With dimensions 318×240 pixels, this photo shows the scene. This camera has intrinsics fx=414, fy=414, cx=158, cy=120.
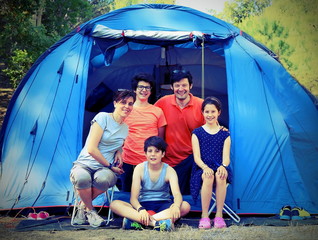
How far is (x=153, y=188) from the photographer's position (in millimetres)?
3486

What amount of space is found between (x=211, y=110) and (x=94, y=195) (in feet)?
4.07

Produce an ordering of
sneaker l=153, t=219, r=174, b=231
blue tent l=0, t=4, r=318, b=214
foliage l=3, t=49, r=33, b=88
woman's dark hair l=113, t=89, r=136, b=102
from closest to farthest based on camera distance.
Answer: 1. sneaker l=153, t=219, r=174, b=231
2. woman's dark hair l=113, t=89, r=136, b=102
3. blue tent l=0, t=4, r=318, b=214
4. foliage l=3, t=49, r=33, b=88

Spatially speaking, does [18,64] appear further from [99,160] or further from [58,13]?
[99,160]

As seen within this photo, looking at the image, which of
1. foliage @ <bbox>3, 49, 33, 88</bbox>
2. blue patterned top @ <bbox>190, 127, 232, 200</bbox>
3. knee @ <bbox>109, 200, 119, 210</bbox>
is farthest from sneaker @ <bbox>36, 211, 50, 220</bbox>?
foliage @ <bbox>3, 49, 33, 88</bbox>

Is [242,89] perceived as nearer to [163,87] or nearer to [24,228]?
[163,87]

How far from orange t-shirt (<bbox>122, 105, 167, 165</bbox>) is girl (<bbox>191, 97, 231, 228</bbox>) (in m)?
0.48

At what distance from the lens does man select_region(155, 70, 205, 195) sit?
13.2 feet

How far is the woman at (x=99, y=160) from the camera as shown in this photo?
3.35 metres

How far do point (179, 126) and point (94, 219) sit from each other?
1.26 meters

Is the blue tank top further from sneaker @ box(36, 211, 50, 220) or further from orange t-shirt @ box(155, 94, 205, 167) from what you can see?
sneaker @ box(36, 211, 50, 220)

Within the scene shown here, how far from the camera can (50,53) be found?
4578 mm

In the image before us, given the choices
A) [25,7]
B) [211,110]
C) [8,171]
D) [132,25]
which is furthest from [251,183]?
[25,7]

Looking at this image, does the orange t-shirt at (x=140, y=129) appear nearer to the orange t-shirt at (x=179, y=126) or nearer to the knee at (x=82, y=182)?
the orange t-shirt at (x=179, y=126)

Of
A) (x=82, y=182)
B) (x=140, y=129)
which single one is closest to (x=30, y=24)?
(x=140, y=129)
